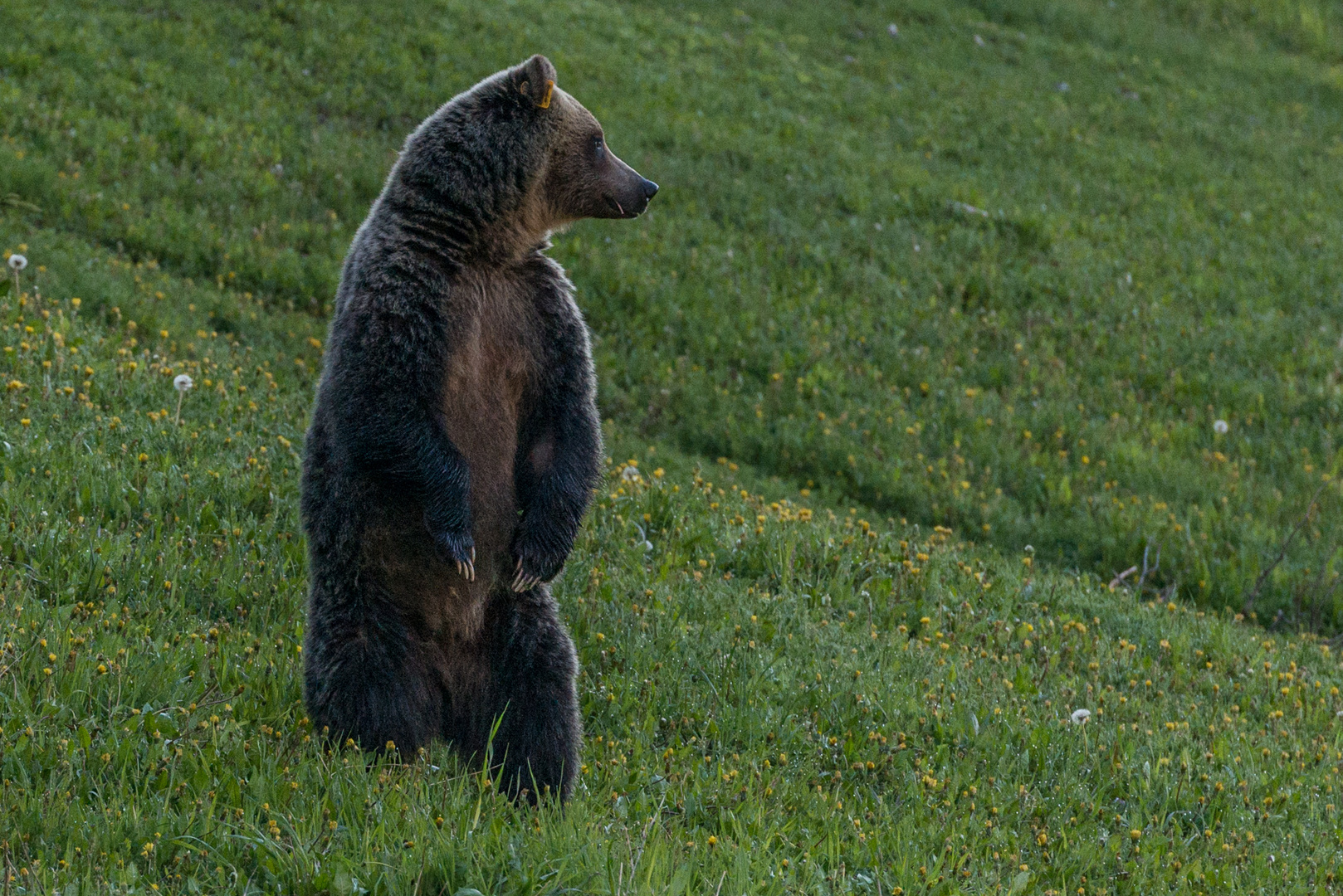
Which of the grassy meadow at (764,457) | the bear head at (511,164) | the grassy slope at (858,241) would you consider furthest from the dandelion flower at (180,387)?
the grassy slope at (858,241)

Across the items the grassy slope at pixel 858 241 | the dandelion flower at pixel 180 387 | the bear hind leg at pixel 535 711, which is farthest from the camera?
the grassy slope at pixel 858 241

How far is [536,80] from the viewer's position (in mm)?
5375

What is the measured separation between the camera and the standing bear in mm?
4820

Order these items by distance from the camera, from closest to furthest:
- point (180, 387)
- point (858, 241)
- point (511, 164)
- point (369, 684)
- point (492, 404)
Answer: point (369, 684)
point (492, 404)
point (511, 164)
point (180, 387)
point (858, 241)

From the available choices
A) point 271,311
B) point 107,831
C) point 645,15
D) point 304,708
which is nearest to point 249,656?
A: point 304,708

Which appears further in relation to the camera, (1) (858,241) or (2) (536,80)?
(1) (858,241)

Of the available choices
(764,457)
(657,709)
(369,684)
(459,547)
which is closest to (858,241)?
(764,457)

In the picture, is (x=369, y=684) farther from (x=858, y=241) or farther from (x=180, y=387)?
(x=858, y=241)

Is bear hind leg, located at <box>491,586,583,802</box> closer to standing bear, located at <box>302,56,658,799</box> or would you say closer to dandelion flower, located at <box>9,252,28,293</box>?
standing bear, located at <box>302,56,658,799</box>

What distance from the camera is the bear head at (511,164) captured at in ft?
17.0

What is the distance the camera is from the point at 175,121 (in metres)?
15.3

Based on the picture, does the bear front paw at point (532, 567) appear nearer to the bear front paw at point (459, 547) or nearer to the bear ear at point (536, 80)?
the bear front paw at point (459, 547)

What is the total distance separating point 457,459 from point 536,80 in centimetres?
172

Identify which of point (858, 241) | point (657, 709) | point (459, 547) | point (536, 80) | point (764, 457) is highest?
point (536, 80)
